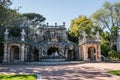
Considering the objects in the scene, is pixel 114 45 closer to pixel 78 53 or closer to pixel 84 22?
pixel 84 22

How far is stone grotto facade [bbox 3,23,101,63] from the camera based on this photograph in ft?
116

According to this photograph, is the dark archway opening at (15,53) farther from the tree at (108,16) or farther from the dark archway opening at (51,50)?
the tree at (108,16)

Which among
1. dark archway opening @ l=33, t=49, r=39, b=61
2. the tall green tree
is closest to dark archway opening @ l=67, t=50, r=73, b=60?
dark archway opening @ l=33, t=49, r=39, b=61

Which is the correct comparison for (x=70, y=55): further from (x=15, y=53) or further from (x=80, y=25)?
(x=15, y=53)

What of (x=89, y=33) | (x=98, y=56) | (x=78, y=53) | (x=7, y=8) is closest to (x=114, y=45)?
(x=89, y=33)

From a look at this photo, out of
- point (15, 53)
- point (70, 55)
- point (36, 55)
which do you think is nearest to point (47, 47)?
point (36, 55)

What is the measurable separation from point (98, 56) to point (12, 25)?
2088 cm

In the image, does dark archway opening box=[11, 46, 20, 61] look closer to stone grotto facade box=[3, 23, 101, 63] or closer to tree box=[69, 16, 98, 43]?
stone grotto facade box=[3, 23, 101, 63]

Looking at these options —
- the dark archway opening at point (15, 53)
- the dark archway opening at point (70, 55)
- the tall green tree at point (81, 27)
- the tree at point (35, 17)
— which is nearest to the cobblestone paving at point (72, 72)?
the dark archway opening at point (15, 53)

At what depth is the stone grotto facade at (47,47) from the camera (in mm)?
35344

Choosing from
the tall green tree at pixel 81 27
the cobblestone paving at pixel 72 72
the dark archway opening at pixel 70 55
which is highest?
the tall green tree at pixel 81 27

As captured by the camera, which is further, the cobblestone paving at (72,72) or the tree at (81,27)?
the tree at (81,27)

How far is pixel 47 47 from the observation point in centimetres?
4069

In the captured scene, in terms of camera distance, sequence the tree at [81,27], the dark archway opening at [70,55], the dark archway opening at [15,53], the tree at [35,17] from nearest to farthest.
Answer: the dark archway opening at [15,53] → the dark archway opening at [70,55] → the tree at [81,27] → the tree at [35,17]
